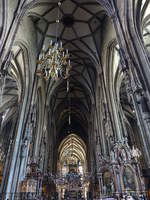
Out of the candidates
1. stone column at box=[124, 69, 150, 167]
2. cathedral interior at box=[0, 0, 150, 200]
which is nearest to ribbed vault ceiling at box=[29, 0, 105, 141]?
cathedral interior at box=[0, 0, 150, 200]

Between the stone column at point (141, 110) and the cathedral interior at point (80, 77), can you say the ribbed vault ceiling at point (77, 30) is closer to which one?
the cathedral interior at point (80, 77)

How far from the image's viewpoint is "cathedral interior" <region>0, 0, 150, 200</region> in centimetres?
820

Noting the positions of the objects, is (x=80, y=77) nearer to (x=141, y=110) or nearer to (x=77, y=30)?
(x=77, y=30)

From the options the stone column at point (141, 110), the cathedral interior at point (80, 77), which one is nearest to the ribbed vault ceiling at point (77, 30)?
the cathedral interior at point (80, 77)

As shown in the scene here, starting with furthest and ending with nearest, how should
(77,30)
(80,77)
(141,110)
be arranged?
(80,77), (77,30), (141,110)

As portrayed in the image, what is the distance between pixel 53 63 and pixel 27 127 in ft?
19.6

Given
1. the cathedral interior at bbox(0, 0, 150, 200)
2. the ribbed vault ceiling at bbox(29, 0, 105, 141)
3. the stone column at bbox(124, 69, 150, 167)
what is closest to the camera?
the stone column at bbox(124, 69, 150, 167)

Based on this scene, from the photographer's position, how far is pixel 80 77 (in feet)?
67.1

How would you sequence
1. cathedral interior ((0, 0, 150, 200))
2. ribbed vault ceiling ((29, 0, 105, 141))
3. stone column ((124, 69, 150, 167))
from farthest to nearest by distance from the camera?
ribbed vault ceiling ((29, 0, 105, 141)) < cathedral interior ((0, 0, 150, 200)) < stone column ((124, 69, 150, 167))

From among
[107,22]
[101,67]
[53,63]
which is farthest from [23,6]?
[101,67]

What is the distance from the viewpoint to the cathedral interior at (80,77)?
8203 mm

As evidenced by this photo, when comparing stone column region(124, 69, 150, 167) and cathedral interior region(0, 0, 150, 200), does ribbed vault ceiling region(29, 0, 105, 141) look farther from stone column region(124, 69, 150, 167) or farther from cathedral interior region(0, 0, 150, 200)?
stone column region(124, 69, 150, 167)

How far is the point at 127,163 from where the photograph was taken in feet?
33.3

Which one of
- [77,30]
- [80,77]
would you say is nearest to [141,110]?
[77,30]
